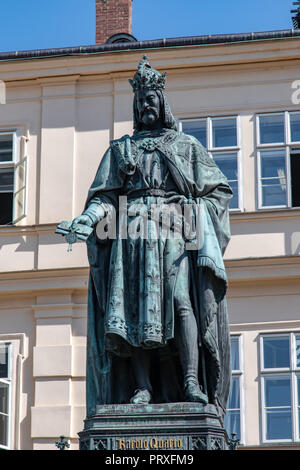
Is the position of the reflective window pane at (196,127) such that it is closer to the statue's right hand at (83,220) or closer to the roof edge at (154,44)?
the roof edge at (154,44)

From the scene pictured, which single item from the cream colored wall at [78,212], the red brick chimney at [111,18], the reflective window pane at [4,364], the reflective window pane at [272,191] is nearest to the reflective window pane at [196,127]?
the cream colored wall at [78,212]

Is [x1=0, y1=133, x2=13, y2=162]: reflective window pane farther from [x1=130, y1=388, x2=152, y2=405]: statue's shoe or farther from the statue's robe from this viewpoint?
[x1=130, y1=388, x2=152, y2=405]: statue's shoe

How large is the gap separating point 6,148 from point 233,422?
623cm

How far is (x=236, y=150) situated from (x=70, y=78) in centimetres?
314

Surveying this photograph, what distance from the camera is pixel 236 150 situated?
76.9 ft

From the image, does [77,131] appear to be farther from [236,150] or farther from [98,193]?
[98,193]

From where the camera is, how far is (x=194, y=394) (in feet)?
34.8

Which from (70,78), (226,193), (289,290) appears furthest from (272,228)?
(226,193)

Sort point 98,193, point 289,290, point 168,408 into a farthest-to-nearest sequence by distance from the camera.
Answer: point 289,290
point 98,193
point 168,408

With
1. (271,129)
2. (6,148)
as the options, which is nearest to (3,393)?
(6,148)

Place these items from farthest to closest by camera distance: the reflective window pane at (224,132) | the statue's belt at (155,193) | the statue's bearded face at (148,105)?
the reflective window pane at (224,132), the statue's bearded face at (148,105), the statue's belt at (155,193)

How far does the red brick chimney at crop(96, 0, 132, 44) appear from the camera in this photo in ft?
89.1

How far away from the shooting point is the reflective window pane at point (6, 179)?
2419 cm

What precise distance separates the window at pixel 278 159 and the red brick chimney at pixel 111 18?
15.4 ft
